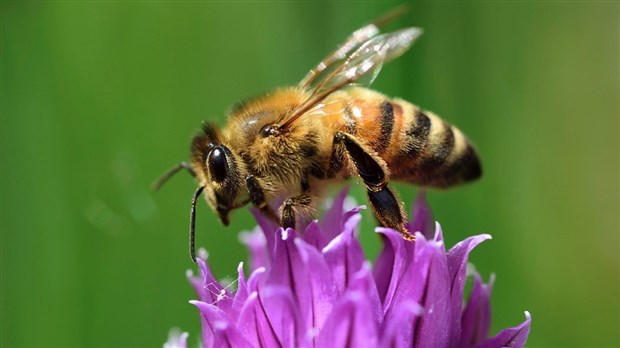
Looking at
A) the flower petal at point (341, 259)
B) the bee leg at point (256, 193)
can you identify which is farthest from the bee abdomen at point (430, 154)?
the flower petal at point (341, 259)

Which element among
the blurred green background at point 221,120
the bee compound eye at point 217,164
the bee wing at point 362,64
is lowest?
the blurred green background at point 221,120

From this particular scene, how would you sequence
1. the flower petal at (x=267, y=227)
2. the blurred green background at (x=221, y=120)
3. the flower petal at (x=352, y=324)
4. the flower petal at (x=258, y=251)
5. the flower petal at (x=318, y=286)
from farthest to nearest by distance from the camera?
the blurred green background at (x=221, y=120), the flower petal at (x=258, y=251), the flower petal at (x=267, y=227), the flower petal at (x=318, y=286), the flower petal at (x=352, y=324)

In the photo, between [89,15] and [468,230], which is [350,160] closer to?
[468,230]

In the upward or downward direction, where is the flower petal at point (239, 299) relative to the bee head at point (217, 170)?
downward

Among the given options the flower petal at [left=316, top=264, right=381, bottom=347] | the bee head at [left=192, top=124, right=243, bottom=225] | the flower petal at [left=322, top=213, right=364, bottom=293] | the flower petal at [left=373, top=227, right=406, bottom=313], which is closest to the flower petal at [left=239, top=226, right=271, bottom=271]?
the bee head at [left=192, top=124, right=243, bottom=225]

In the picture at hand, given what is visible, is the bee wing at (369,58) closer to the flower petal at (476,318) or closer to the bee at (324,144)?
the bee at (324,144)

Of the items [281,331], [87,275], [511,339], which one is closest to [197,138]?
[281,331]

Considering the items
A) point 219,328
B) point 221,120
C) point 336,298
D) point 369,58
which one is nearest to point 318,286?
point 336,298
